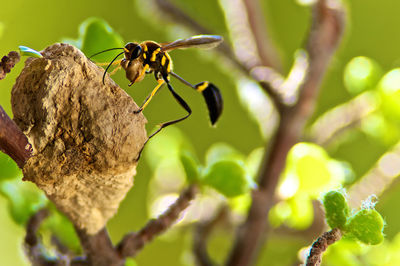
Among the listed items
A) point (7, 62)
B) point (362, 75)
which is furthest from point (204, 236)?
point (7, 62)

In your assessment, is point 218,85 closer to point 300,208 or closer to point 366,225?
point 300,208

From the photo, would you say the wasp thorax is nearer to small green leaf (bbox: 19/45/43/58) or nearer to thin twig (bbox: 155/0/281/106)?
small green leaf (bbox: 19/45/43/58)

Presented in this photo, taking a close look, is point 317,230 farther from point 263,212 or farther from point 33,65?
point 33,65

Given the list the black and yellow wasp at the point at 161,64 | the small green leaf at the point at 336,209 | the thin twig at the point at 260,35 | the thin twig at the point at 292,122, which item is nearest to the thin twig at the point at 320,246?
the small green leaf at the point at 336,209

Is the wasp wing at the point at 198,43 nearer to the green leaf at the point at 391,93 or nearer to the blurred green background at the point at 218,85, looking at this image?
the blurred green background at the point at 218,85

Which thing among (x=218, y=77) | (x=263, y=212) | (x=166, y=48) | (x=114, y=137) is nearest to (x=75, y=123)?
(x=114, y=137)

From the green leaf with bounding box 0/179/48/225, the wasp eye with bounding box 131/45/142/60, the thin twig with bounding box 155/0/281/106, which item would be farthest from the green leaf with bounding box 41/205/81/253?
the thin twig with bounding box 155/0/281/106
